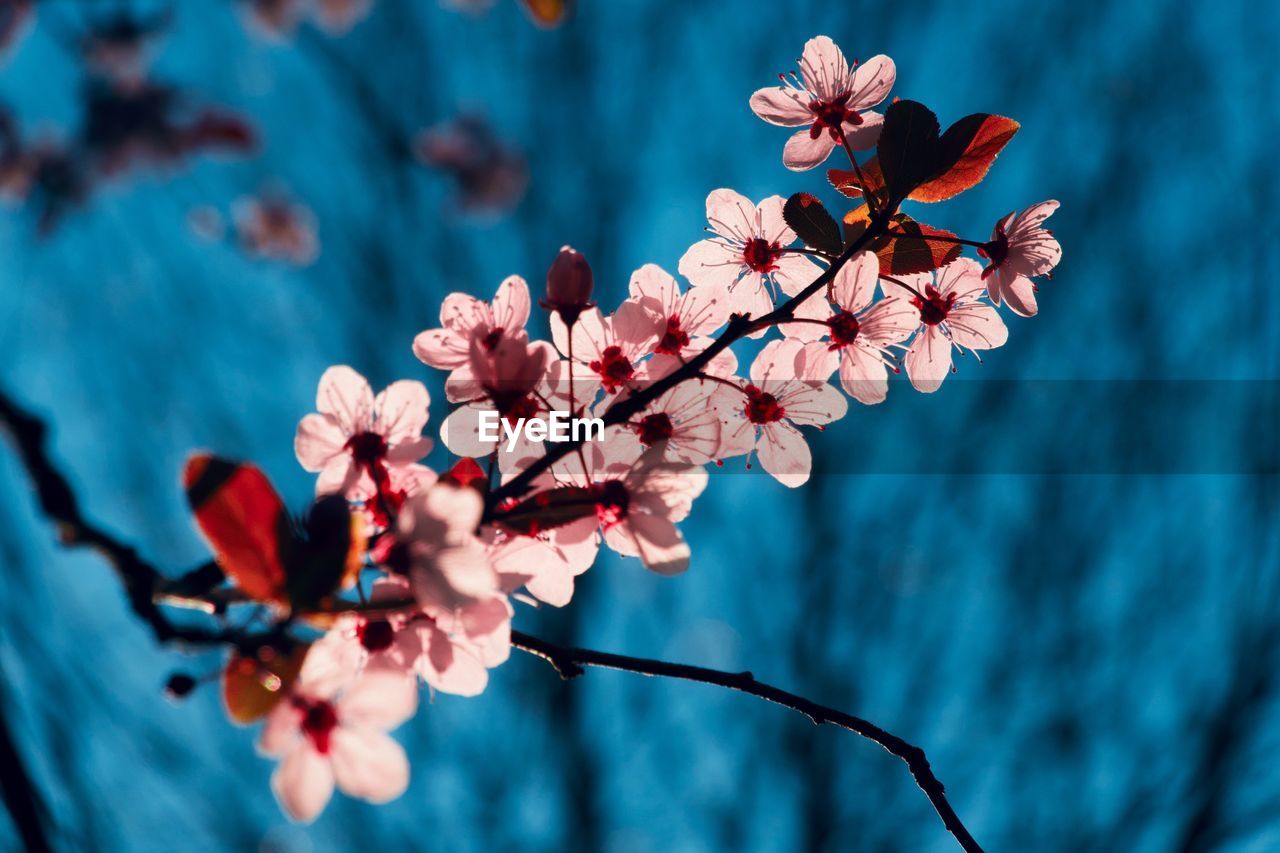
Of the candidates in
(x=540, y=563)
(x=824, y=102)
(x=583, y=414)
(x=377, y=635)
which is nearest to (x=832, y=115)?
(x=824, y=102)

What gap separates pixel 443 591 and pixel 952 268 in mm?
544

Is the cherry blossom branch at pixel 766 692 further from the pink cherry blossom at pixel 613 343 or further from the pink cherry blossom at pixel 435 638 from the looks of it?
the pink cherry blossom at pixel 613 343

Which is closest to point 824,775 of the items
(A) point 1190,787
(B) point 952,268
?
(A) point 1190,787

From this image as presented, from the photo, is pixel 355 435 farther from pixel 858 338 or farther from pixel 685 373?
pixel 858 338

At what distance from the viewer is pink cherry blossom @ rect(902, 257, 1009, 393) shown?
0.82m

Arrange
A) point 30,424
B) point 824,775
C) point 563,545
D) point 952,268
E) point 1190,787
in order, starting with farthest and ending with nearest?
point 824,775 → point 1190,787 → point 952,268 → point 563,545 → point 30,424

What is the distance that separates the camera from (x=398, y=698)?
58 centimetres

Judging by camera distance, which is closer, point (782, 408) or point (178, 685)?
point (178, 685)

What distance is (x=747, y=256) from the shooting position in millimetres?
852

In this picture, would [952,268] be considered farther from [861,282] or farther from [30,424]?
[30,424]

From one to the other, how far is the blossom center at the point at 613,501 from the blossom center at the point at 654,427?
64 millimetres

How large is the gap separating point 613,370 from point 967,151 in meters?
0.34

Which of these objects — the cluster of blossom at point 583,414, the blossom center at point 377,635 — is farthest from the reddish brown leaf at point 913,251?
the blossom center at point 377,635

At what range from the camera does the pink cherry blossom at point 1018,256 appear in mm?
784
